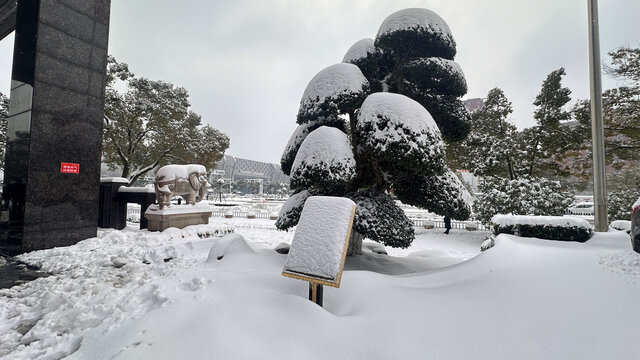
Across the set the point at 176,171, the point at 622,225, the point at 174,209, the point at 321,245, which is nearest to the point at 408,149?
the point at 321,245

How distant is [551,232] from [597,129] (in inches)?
97.5

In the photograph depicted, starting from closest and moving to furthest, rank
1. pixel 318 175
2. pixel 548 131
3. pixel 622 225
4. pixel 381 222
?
pixel 318 175
pixel 381 222
pixel 622 225
pixel 548 131

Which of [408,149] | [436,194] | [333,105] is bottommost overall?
[436,194]

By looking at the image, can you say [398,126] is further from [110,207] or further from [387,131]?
[110,207]

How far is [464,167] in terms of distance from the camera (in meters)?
14.4

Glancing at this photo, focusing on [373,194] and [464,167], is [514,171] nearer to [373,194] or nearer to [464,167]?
[464,167]

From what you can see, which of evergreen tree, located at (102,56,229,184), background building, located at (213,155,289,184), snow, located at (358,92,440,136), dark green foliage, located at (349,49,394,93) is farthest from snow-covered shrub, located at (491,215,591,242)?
background building, located at (213,155,289,184)

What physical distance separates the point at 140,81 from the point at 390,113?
1502 centimetres

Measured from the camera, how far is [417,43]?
5.86 meters

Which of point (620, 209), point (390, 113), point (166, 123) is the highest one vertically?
point (166, 123)

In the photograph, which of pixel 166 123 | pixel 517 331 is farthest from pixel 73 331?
pixel 166 123

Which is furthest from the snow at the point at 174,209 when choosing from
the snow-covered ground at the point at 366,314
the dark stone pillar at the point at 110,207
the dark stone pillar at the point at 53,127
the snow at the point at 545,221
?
the snow at the point at 545,221

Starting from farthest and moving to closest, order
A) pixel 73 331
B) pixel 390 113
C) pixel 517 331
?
pixel 390 113 → pixel 73 331 → pixel 517 331

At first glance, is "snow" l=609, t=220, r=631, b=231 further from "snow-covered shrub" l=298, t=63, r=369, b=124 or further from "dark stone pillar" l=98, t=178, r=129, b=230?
"dark stone pillar" l=98, t=178, r=129, b=230
